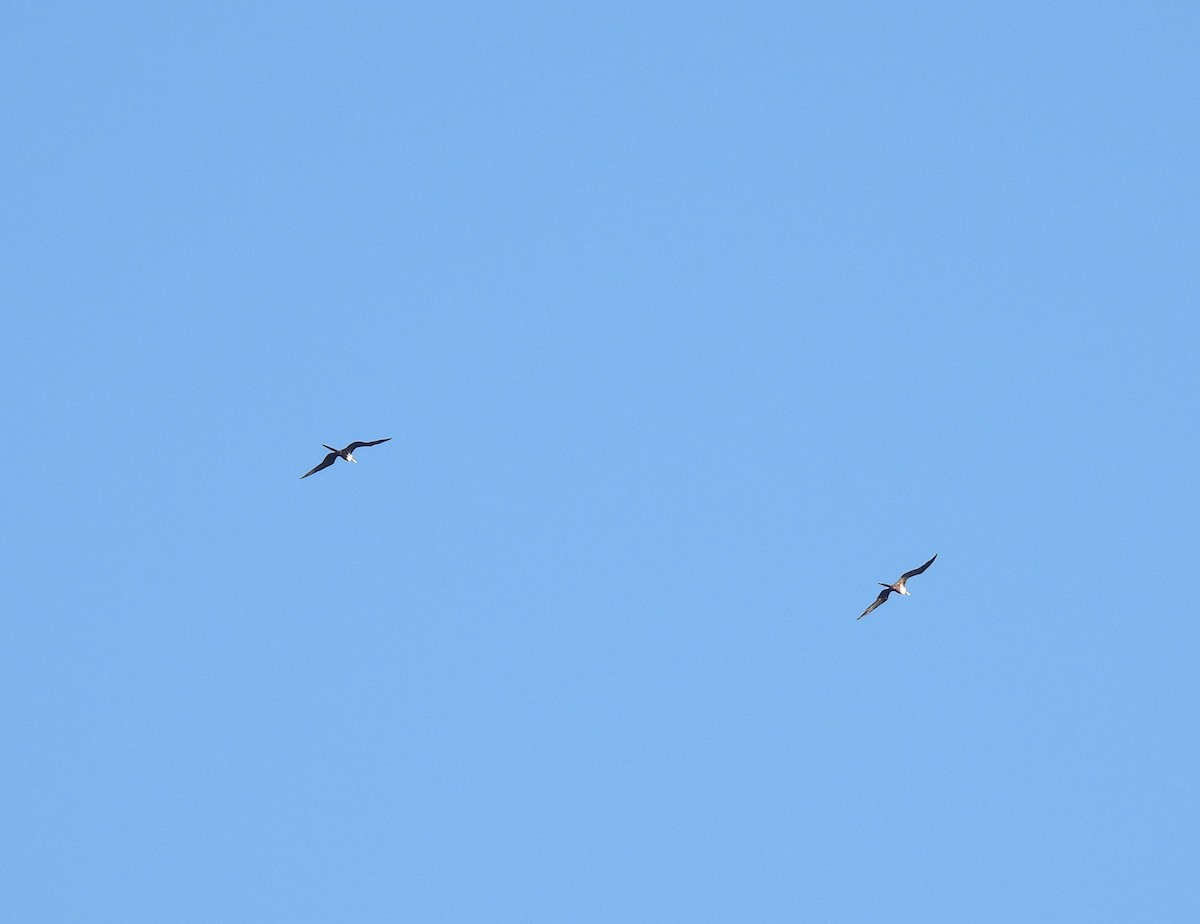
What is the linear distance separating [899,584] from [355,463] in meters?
31.0

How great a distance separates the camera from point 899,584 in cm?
8938

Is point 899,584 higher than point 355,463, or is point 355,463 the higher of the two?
point 355,463

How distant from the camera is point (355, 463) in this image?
3639 inches
